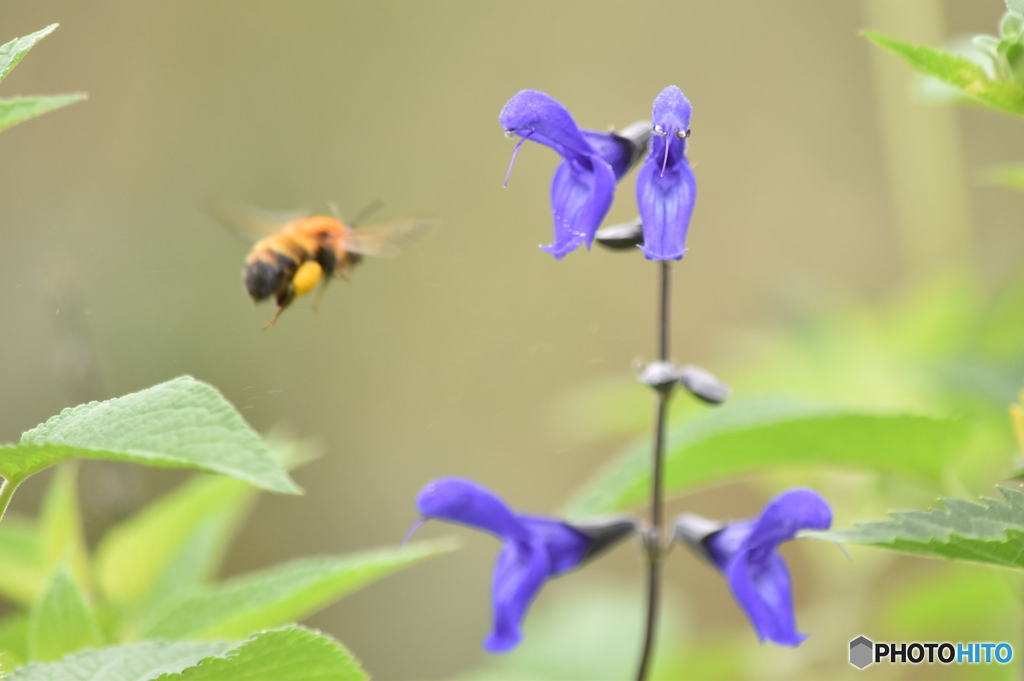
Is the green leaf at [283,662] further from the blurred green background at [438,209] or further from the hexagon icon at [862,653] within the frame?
the blurred green background at [438,209]

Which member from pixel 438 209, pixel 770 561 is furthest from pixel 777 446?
pixel 438 209

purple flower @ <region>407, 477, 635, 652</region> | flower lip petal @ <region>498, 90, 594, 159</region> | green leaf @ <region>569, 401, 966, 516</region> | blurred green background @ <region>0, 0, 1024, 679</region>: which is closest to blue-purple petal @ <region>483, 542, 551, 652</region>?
purple flower @ <region>407, 477, 635, 652</region>

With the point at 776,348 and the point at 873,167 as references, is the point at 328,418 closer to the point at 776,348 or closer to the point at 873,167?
the point at 873,167

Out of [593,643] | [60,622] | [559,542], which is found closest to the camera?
[60,622]

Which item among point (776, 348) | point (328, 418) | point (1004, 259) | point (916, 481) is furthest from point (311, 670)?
point (328, 418)

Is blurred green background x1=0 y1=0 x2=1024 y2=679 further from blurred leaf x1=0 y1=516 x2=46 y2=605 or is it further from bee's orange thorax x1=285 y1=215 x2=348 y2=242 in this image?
bee's orange thorax x1=285 y1=215 x2=348 y2=242

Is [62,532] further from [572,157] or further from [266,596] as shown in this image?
[572,157]

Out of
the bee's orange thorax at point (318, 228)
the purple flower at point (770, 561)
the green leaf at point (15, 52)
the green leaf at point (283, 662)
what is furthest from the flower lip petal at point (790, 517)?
the green leaf at point (15, 52)
